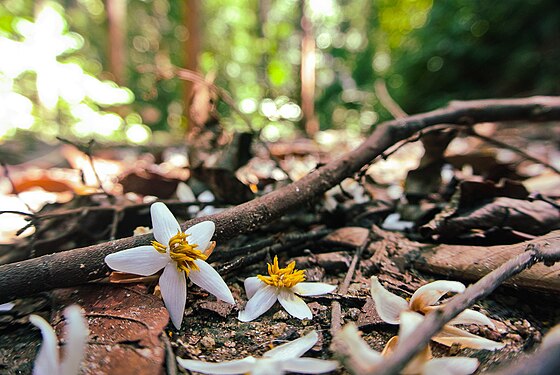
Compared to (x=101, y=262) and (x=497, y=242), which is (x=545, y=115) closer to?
(x=497, y=242)

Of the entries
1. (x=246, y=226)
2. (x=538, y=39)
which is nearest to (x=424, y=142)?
(x=246, y=226)

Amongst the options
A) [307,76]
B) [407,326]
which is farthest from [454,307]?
[307,76]

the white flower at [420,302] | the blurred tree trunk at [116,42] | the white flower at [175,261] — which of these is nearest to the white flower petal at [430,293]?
the white flower at [420,302]

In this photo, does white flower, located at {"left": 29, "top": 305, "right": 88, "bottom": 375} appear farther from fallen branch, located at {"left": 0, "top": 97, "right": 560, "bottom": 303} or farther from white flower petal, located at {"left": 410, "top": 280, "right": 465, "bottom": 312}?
white flower petal, located at {"left": 410, "top": 280, "right": 465, "bottom": 312}

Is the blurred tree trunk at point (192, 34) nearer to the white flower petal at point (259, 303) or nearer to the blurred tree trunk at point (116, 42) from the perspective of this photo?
the blurred tree trunk at point (116, 42)

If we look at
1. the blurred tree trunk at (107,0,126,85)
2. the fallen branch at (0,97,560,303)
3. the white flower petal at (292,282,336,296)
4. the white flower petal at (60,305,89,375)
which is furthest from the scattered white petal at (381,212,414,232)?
the blurred tree trunk at (107,0,126,85)

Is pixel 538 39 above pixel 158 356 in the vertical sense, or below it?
above
